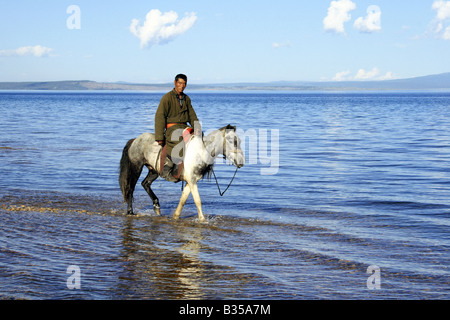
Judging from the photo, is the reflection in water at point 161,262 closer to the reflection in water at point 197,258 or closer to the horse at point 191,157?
the reflection in water at point 197,258

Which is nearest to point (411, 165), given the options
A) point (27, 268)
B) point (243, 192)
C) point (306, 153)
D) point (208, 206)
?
point (306, 153)

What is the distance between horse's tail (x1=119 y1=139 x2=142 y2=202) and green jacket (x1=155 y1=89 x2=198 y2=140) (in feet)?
4.61

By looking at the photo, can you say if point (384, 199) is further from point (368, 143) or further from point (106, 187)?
point (368, 143)

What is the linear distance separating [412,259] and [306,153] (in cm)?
1559

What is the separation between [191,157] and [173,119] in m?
0.85

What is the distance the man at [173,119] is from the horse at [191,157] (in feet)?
0.83

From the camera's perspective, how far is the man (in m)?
10.4

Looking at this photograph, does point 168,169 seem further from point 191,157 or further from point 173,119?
point 173,119

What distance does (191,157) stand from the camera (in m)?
10.4

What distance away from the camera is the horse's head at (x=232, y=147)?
32.4ft

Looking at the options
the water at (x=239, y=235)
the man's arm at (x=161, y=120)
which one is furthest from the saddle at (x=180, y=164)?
the water at (x=239, y=235)

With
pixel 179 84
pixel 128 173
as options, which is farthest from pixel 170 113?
pixel 128 173

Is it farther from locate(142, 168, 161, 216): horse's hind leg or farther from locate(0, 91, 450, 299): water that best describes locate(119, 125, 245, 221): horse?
locate(0, 91, 450, 299): water

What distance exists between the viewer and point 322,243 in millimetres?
9367
